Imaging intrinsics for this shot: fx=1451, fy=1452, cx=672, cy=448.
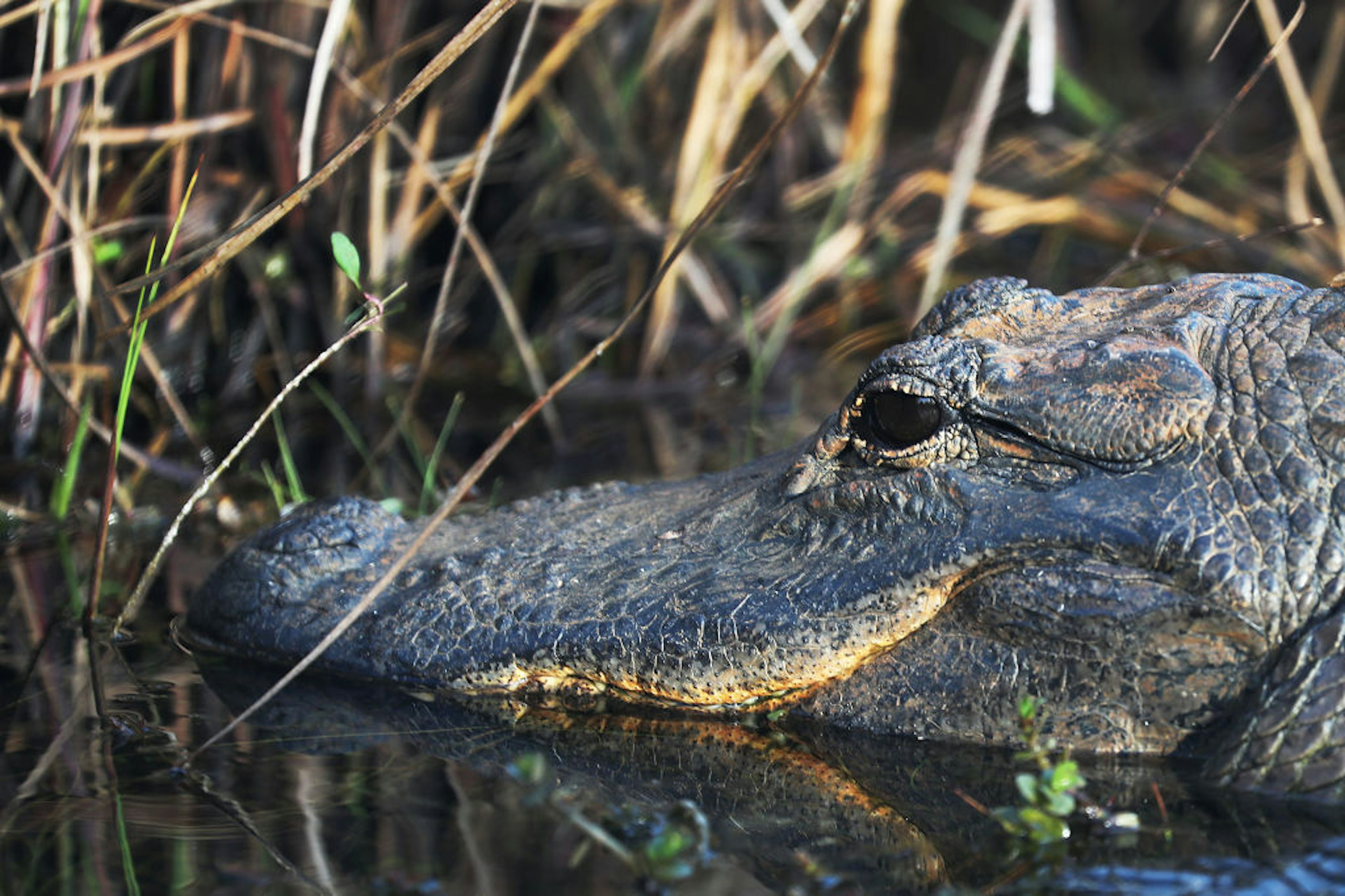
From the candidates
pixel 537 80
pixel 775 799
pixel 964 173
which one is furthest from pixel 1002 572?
pixel 537 80

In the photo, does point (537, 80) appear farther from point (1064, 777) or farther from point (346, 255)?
point (1064, 777)

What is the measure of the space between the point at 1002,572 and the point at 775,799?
1.89 ft

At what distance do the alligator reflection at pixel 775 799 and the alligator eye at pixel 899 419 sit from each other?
58 cm

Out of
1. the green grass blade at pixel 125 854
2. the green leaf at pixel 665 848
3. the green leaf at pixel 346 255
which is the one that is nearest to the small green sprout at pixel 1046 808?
the green leaf at pixel 665 848

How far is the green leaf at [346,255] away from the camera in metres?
3.04

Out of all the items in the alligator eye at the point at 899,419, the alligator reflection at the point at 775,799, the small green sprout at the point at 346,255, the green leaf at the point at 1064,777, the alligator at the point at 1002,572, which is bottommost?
the alligator reflection at the point at 775,799

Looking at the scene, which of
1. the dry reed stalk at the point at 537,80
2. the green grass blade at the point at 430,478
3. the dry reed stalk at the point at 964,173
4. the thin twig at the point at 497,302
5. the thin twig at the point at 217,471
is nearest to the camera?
the thin twig at the point at 217,471

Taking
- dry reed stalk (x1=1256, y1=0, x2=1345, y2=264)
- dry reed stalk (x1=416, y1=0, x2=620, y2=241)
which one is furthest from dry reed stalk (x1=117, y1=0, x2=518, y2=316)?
dry reed stalk (x1=1256, y1=0, x2=1345, y2=264)

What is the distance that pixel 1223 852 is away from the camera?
2.32m

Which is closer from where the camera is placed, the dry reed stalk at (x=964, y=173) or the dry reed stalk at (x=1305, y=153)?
the dry reed stalk at (x=964, y=173)

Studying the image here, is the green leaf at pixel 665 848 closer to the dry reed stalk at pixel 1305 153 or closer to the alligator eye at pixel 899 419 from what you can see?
the alligator eye at pixel 899 419

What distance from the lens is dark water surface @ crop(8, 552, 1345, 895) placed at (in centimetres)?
225

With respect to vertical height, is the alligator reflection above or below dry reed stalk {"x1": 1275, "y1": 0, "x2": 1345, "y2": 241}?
below

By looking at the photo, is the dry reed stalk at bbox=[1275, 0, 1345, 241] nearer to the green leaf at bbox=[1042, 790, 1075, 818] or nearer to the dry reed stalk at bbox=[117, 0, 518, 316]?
the dry reed stalk at bbox=[117, 0, 518, 316]
